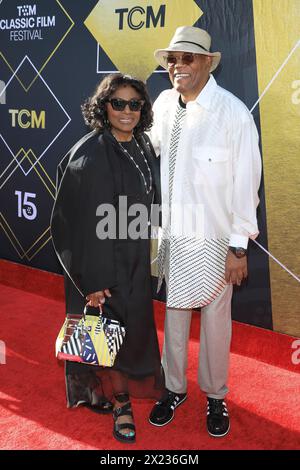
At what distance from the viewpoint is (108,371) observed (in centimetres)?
241

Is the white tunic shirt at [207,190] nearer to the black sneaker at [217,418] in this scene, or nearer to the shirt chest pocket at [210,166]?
the shirt chest pocket at [210,166]

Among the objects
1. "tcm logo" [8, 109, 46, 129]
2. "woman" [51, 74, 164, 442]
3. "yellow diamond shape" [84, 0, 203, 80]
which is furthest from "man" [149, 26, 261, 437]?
"tcm logo" [8, 109, 46, 129]

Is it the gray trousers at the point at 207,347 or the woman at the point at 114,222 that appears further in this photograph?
the gray trousers at the point at 207,347

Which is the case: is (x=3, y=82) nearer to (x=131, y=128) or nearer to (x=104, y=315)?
(x=131, y=128)

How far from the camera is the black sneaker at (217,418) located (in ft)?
7.65

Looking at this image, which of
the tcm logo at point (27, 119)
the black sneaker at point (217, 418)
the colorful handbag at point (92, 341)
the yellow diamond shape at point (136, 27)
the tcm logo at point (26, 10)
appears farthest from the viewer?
the tcm logo at point (27, 119)

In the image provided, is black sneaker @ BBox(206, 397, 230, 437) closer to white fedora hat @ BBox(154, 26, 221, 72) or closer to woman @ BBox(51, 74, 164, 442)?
woman @ BBox(51, 74, 164, 442)

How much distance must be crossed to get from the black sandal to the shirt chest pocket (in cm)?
99

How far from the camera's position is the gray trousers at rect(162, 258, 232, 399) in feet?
7.73

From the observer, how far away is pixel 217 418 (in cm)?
237

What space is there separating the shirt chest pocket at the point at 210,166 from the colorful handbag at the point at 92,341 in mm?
672

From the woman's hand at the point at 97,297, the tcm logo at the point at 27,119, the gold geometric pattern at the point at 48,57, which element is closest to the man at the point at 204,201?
the woman's hand at the point at 97,297
